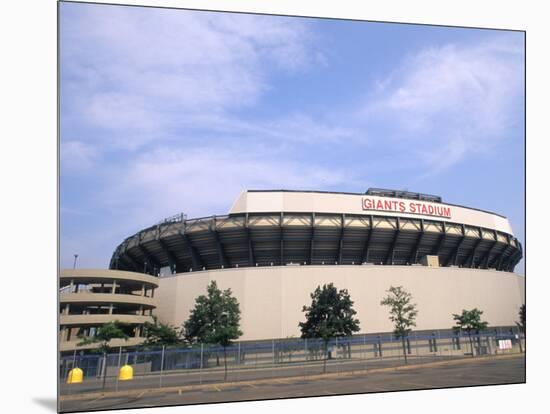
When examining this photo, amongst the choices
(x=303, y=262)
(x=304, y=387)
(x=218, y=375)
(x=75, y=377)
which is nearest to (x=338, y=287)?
(x=303, y=262)

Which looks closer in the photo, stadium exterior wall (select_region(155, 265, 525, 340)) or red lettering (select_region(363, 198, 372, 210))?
stadium exterior wall (select_region(155, 265, 525, 340))

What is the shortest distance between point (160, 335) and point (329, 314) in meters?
15.5

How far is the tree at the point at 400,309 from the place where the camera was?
4359 cm

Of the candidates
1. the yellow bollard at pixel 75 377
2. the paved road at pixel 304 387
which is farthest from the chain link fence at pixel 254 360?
the paved road at pixel 304 387

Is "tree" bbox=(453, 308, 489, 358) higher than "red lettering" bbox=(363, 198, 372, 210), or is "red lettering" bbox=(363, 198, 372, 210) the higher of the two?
"red lettering" bbox=(363, 198, 372, 210)

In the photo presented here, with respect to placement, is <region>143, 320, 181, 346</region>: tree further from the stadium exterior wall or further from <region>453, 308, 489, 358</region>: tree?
<region>453, 308, 489, 358</region>: tree

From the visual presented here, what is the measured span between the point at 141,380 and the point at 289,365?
10599mm

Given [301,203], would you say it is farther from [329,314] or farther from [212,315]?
[212,315]

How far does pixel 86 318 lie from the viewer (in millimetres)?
45000

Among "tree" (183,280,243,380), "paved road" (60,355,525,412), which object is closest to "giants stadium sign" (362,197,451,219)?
"tree" (183,280,243,380)

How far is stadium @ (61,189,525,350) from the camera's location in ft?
150

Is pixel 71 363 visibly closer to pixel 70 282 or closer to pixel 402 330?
pixel 70 282

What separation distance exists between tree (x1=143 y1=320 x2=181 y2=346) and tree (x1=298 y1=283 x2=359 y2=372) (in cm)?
1143

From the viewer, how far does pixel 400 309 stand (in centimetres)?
4506
